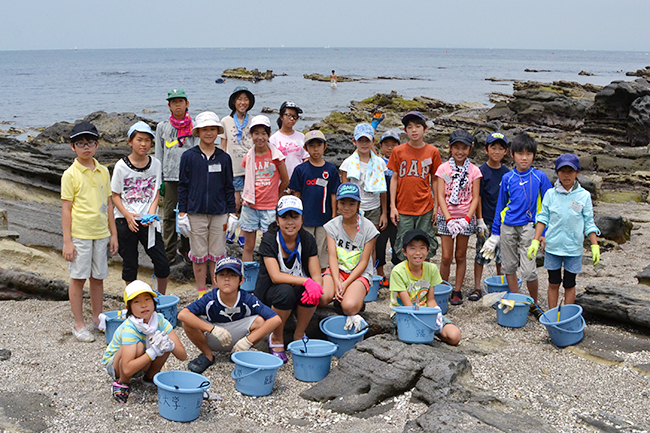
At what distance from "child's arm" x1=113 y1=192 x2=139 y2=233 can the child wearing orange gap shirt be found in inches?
113

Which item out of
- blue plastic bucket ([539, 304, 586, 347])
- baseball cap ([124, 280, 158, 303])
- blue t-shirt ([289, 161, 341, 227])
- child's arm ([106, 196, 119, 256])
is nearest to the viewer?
baseball cap ([124, 280, 158, 303])

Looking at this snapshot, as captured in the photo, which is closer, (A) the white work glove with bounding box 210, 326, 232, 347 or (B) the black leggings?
(A) the white work glove with bounding box 210, 326, 232, 347

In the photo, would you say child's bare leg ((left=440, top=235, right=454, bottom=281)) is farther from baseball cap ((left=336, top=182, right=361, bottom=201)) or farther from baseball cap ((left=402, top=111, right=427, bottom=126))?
baseball cap ((left=336, top=182, right=361, bottom=201))

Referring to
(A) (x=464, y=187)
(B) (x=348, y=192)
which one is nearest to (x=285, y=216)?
(B) (x=348, y=192)

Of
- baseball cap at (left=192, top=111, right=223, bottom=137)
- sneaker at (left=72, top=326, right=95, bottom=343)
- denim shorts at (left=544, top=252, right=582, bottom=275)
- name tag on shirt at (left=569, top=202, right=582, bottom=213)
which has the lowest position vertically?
sneaker at (left=72, top=326, right=95, bottom=343)

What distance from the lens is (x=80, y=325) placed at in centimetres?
551

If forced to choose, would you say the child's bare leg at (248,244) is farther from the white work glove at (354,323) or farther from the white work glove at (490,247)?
the white work glove at (490,247)

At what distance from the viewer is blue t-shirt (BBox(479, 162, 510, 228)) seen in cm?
661

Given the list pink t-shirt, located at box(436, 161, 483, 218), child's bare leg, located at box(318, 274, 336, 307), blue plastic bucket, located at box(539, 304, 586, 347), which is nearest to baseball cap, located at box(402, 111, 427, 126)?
pink t-shirt, located at box(436, 161, 483, 218)

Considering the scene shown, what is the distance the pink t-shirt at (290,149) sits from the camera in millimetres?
6887

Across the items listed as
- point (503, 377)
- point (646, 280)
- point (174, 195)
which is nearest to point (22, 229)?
point (174, 195)

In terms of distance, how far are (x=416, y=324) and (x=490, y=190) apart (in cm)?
252

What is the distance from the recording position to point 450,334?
509 cm

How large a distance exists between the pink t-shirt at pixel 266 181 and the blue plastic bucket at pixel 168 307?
1.46m
